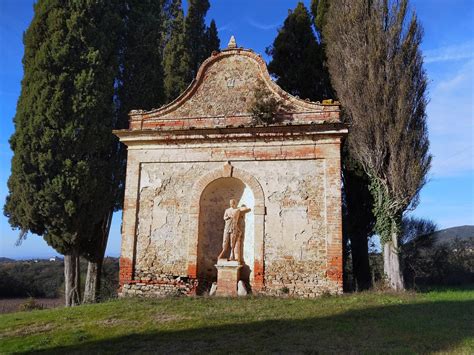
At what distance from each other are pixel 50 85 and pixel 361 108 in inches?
384

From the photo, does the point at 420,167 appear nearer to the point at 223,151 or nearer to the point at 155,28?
the point at 223,151

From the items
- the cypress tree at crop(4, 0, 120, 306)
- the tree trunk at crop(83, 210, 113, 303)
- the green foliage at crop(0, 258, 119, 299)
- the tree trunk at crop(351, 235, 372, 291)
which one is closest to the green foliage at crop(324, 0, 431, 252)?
the tree trunk at crop(351, 235, 372, 291)

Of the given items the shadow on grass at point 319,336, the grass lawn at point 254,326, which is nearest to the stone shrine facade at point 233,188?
the grass lawn at point 254,326

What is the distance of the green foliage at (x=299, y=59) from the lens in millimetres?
17297

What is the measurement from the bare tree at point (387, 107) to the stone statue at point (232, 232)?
13.8 feet

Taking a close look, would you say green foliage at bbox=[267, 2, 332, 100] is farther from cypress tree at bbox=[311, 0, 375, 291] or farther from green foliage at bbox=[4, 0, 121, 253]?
green foliage at bbox=[4, 0, 121, 253]

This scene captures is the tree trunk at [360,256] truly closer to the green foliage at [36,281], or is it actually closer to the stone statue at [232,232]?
the stone statue at [232,232]

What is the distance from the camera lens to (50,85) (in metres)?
13.5

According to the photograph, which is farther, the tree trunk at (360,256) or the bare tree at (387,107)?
the tree trunk at (360,256)

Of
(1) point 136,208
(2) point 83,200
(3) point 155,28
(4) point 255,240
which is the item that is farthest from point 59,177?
(3) point 155,28

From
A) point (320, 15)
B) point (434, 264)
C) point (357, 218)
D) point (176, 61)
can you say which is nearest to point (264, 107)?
point (357, 218)

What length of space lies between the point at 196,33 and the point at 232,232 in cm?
1191

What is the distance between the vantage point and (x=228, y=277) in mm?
11375

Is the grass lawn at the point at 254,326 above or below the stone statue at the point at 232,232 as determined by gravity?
below
